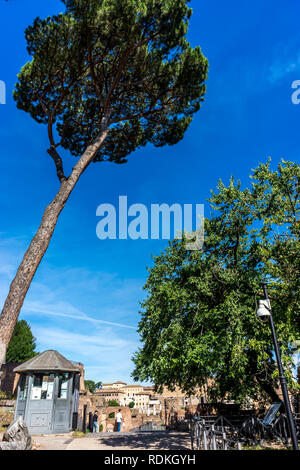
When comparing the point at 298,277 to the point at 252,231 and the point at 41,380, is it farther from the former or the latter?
the point at 41,380

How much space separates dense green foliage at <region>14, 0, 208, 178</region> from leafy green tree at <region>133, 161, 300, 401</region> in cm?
439

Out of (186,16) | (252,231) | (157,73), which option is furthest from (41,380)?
(186,16)

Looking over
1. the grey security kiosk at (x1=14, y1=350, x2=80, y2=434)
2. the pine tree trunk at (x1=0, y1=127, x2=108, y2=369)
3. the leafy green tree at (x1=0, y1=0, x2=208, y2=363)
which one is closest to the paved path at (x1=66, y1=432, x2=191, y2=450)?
the grey security kiosk at (x1=14, y1=350, x2=80, y2=434)

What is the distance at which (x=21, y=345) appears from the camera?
35500 mm

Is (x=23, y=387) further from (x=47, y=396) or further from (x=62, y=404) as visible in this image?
(x=62, y=404)

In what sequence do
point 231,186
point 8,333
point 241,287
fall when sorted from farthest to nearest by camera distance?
point 231,186
point 241,287
point 8,333

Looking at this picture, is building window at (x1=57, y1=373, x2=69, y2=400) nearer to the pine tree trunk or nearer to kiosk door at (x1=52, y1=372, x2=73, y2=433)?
kiosk door at (x1=52, y1=372, x2=73, y2=433)

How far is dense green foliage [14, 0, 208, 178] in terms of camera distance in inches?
386

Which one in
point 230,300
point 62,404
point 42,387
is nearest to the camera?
point 230,300

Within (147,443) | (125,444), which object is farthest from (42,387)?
(147,443)

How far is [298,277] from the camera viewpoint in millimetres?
9898

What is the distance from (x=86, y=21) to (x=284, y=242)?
33.7 feet

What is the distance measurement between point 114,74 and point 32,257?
7.72 meters

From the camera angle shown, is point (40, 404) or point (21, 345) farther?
point (21, 345)
